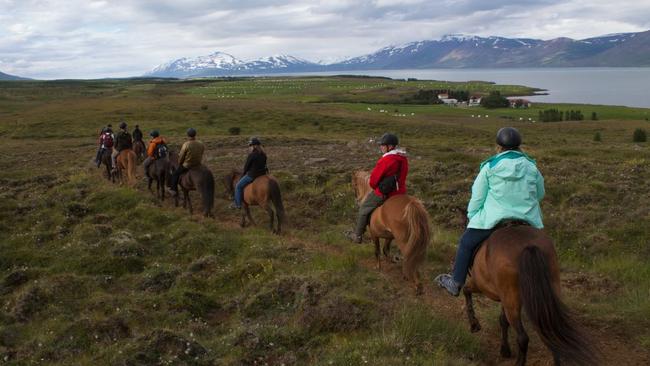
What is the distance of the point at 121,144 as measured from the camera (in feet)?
67.5

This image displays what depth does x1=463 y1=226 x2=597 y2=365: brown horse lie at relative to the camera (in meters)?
5.55

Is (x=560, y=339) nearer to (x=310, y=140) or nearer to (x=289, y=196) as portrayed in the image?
(x=289, y=196)

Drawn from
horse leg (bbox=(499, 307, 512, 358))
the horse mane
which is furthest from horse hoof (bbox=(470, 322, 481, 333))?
the horse mane

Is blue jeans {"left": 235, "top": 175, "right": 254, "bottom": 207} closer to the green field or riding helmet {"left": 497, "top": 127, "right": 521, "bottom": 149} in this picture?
the green field

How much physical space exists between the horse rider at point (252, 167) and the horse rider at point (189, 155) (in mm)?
2211

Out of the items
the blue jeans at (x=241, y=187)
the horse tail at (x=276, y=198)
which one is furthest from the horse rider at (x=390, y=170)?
the blue jeans at (x=241, y=187)

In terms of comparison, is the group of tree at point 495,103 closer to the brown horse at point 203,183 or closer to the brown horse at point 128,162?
the brown horse at point 128,162

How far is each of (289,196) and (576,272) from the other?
33.3ft

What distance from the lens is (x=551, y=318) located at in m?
5.55

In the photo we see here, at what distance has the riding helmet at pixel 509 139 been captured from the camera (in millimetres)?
6363

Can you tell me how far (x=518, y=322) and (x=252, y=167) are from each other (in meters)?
9.54

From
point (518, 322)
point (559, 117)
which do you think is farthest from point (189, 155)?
point (559, 117)

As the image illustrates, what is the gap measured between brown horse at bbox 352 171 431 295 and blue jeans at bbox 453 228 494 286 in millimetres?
1826

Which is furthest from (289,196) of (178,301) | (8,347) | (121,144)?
(8,347)
